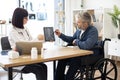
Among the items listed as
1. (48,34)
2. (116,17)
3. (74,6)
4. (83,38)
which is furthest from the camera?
(74,6)

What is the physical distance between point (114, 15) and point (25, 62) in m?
3.19

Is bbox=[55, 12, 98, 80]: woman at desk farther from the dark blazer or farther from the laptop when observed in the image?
the laptop

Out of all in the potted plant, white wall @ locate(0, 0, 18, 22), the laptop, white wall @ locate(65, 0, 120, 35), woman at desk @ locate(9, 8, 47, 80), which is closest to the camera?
the laptop

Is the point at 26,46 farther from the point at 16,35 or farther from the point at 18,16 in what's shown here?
the point at 18,16

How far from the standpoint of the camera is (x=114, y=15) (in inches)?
184

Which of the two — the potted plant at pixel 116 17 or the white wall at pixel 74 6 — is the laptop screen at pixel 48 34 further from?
the white wall at pixel 74 6

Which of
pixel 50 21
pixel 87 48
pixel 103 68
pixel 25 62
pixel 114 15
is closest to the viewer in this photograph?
pixel 25 62

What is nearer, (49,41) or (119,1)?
(49,41)

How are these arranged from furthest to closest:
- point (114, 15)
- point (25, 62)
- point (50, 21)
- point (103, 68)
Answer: point (50, 21)
point (114, 15)
point (103, 68)
point (25, 62)

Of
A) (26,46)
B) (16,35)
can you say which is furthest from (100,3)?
(26,46)

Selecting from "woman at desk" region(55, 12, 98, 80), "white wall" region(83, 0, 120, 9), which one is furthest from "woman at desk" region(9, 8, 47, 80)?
"white wall" region(83, 0, 120, 9)

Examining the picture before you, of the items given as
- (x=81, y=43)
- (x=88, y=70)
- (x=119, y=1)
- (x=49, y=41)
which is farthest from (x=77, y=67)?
(x=119, y=1)

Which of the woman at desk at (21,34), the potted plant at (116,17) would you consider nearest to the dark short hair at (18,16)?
the woman at desk at (21,34)

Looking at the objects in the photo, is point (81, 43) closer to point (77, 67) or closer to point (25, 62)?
point (77, 67)
